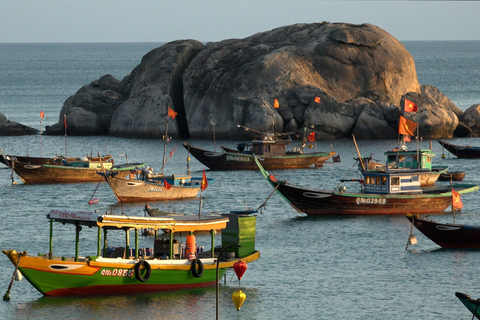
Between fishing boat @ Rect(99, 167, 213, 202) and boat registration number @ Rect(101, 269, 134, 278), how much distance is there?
873 inches

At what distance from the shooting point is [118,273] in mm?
35906

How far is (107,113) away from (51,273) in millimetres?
72663

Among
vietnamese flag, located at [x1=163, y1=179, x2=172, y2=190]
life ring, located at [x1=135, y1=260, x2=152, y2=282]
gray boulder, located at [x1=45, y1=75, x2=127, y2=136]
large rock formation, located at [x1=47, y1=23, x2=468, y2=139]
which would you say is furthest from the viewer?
gray boulder, located at [x1=45, y1=75, x2=127, y2=136]

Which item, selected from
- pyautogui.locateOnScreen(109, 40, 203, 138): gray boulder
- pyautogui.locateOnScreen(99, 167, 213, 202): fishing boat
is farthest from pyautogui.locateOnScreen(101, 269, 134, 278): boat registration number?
pyautogui.locateOnScreen(109, 40, 203, 138): gray boulder

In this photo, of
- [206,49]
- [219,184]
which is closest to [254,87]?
[206,49]

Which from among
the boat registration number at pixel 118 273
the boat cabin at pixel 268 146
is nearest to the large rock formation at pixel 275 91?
the boat cabin at pixel 268 146

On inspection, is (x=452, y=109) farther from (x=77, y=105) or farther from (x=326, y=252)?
(x=326, y=252)

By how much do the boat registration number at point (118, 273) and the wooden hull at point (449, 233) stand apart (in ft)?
50.3

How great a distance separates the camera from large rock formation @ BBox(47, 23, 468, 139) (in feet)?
311

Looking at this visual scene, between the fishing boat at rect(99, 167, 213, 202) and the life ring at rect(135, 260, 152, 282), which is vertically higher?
the life ring at rect(135, 260, 152, 282)

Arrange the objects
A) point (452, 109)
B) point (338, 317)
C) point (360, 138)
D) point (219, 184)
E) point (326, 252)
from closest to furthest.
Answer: point (338, 317) < point (326, 252) < point (219, 184) < point (360, 138) < point (452, 109)

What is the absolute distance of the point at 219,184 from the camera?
232 feet

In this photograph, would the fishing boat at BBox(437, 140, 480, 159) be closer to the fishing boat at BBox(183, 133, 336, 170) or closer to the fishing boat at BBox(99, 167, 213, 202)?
the fishing boat at BBox(183, 133, 336, 170)

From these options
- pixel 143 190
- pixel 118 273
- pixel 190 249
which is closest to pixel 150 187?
pixel 143 190
